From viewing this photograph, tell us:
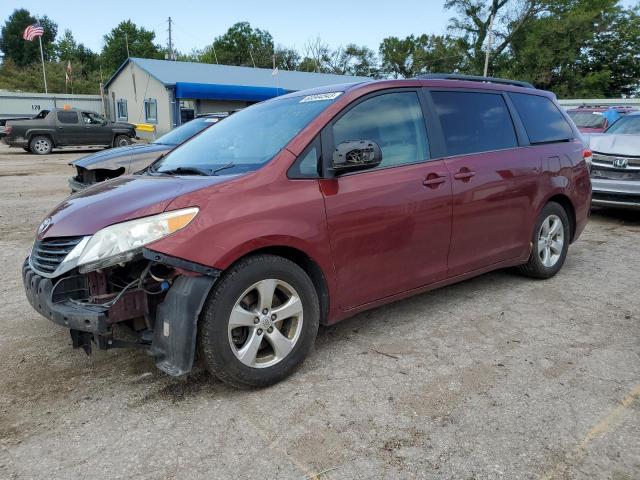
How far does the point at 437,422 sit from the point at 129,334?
1745mm

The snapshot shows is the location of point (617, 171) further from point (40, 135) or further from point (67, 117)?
point (40, 135)

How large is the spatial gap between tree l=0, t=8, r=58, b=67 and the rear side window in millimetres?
82030

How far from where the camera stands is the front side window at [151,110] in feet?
105

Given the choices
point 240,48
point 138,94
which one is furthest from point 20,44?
point 138,94

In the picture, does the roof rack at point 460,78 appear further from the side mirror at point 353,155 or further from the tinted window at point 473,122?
the side mirror at point 353,155

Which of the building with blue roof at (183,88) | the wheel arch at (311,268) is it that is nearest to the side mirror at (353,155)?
the wheel arch at (311,268)

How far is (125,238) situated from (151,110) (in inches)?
1289

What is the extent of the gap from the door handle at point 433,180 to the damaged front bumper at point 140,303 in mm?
1717

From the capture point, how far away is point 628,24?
1794 inches

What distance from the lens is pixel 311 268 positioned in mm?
3170

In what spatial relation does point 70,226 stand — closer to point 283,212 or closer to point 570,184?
point 283,212

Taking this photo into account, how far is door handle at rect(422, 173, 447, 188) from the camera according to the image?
3.65m

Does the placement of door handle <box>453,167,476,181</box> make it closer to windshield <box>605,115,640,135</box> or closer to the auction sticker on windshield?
the auction sticker on windshield

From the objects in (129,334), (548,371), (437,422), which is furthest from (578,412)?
(129,334)
